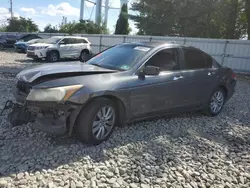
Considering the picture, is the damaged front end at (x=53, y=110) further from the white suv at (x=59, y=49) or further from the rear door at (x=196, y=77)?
the white suv at (x=59, y=49)

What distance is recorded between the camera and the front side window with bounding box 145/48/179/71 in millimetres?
4590

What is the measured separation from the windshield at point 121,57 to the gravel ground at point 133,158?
3.71 ft

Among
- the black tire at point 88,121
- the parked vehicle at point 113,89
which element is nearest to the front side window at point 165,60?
the parked vehicle at point 113,89

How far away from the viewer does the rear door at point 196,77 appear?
514 cm

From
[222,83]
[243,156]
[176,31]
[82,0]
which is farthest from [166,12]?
[243,156]

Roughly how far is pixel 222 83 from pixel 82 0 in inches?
1405

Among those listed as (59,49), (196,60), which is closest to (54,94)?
(196,60)

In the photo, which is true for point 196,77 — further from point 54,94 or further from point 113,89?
point 54,94

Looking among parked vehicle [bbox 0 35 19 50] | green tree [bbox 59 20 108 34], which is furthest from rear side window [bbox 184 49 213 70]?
green tree [bbox 59 20 108 34]

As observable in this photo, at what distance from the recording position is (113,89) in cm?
386

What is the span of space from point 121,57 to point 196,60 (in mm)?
1775

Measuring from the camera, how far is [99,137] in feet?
12.8

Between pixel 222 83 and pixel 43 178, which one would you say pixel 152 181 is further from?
pixel 222 83

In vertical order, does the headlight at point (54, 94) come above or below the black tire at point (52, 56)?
above
